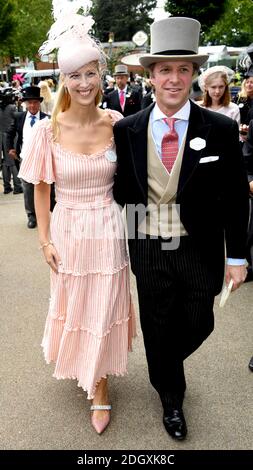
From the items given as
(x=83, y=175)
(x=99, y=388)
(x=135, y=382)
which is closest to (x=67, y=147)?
(x=83, y=175)

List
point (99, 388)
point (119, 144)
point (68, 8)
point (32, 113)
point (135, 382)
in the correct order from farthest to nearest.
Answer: point (32, 113) → point (135, 382) → point (99, 388) → point (68, 8) → point (119, 144)

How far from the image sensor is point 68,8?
2.51m

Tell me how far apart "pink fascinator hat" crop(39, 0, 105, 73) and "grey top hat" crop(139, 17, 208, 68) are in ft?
0.99

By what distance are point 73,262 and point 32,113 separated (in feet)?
14.2

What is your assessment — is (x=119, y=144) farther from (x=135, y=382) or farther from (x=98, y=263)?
(x=135, y=382)

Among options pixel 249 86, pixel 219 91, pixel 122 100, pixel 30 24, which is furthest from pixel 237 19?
pixel 219 91

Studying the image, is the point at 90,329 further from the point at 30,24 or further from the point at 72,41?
the point at 30,24

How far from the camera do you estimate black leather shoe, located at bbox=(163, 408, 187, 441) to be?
8.13 ft

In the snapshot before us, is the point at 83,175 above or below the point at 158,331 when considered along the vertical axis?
above

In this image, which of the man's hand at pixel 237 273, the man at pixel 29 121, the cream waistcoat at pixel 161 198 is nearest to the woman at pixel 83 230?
the cream waistcoat at pixel 161 198

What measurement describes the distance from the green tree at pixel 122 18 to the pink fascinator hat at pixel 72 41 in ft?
207

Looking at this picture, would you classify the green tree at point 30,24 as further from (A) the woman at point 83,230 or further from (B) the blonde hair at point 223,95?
(A) the woman at point 83,230

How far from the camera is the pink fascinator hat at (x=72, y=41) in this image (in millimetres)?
2266

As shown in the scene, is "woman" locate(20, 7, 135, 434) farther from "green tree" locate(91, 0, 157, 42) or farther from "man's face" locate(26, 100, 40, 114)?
"green tree" locate(91, 0, 157, 42)
